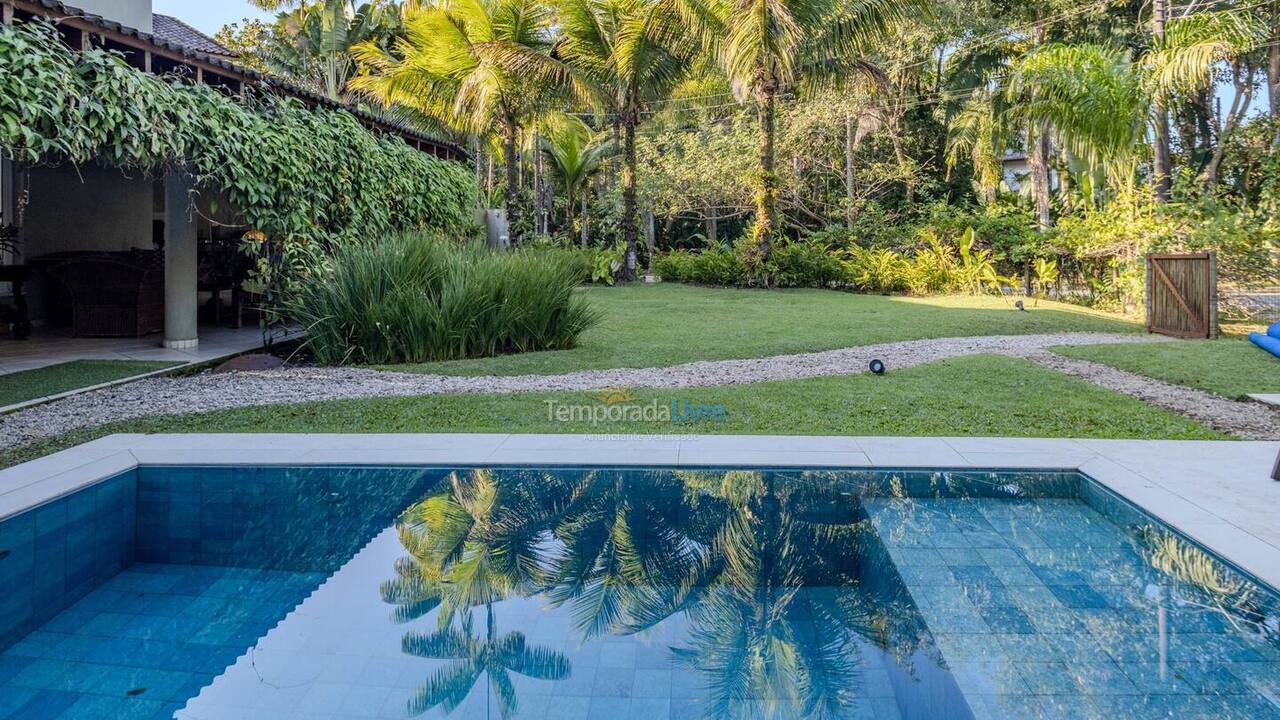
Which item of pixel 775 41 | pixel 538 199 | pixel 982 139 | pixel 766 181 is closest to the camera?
pixel 775 41

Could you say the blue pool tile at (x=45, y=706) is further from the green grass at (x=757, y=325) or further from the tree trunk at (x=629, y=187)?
the tree trunk at (x=629, y=187)

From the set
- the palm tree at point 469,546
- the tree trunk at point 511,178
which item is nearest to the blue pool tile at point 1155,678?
the palm tree at point 469,546

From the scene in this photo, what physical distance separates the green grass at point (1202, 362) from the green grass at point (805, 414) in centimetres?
123

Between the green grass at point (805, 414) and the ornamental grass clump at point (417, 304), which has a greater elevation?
the ornamental grass clump at point (417, 304)

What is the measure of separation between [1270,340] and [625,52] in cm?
1474

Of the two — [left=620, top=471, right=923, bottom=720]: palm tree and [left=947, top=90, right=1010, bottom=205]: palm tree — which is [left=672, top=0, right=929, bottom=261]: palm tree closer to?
[left=947, top=90, right=1010, bottom=205]: palm tree

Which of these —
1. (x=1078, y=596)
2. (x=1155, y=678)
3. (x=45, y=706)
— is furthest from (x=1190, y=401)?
A: (x=45, y=706)

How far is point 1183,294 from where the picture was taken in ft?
40.3

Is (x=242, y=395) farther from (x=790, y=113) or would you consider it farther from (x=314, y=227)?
(x=790, y=113)

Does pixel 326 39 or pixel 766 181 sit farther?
pixel 326 39

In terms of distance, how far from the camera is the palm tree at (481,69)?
20547 mm

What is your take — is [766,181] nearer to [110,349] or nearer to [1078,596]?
[110,349]

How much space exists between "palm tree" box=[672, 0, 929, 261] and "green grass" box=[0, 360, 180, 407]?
14.1m

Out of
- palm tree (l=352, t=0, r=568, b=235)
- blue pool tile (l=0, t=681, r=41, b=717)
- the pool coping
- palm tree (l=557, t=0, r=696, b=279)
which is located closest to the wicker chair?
the pool coping
